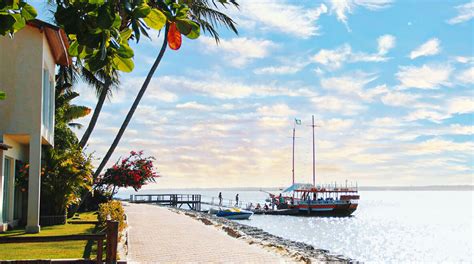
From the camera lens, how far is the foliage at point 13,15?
385 centimetres

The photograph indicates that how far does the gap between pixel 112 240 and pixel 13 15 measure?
7158 mm

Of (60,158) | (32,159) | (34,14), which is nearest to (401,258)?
(60,158)

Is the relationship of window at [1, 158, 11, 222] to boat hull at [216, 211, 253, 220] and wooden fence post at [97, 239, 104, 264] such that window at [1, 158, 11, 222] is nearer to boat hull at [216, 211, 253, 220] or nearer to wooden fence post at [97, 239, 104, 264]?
wooden fence post at [97, 239, 104, 264]

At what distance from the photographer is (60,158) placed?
2058 cm

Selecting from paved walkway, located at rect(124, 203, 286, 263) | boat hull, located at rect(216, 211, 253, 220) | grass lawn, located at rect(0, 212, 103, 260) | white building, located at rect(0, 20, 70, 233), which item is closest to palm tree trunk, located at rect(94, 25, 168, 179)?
paved walkway, located at rect(124, 203, 286, 263)

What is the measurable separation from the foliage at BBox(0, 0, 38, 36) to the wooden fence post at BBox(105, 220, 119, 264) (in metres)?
6.77

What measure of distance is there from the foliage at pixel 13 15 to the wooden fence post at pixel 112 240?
22.2 feet

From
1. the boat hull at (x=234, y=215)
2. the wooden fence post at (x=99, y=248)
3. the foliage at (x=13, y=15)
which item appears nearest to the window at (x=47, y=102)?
the wooden fence post at (x=99, y=248)

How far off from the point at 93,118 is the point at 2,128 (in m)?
11.1

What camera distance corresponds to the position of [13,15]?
154 inches

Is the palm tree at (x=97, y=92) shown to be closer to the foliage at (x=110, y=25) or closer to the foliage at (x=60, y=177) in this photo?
the foliage at (x=60, y=177)

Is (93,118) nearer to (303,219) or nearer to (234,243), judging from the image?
(234,243)

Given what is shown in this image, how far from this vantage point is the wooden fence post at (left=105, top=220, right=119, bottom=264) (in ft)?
33.8

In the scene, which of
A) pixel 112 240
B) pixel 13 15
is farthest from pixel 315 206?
pixel 13 15
